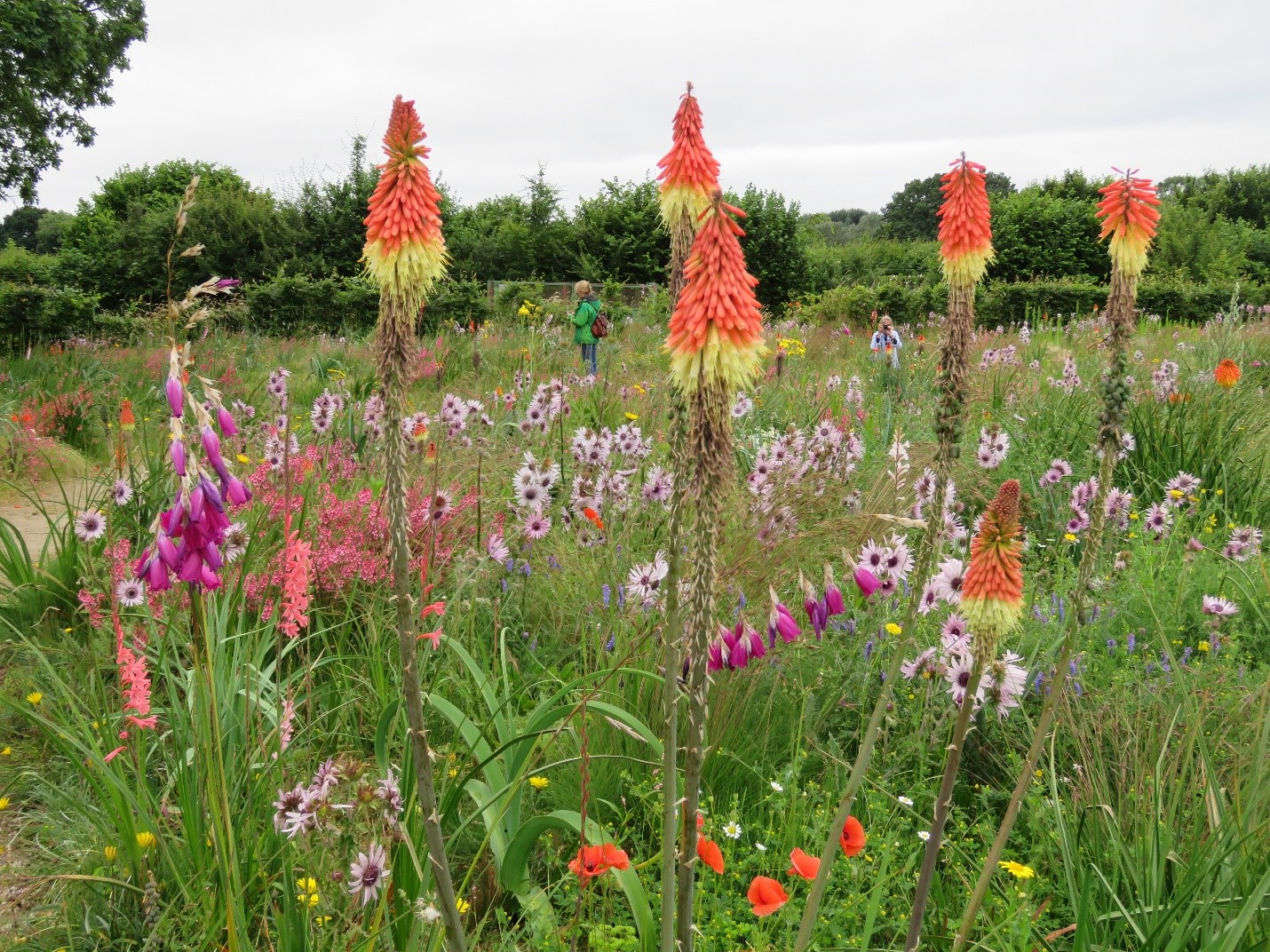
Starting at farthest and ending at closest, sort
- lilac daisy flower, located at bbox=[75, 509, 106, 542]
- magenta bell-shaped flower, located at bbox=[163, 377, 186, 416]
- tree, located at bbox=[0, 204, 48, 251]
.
A: tree, located at bbox=[0, 204, 48, 251] → lilac daisy flower, located at bbox=[75, 509, 106, 542] → magenta bell-shaped flower, located at bbox=[163, 377, 186, 416]

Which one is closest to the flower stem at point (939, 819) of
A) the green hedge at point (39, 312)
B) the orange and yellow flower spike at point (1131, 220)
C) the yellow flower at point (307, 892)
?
the orange and yellow flower spike at point (1131, 220)

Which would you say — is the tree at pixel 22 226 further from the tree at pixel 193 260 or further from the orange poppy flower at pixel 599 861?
the orange poppy flower at pixel 599 861

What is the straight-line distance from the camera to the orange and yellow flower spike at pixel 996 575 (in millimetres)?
1709

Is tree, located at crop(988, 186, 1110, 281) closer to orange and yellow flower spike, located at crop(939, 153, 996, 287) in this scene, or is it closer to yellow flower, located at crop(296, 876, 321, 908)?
orange and yellow flower spike, located at crop(939, 153, 996, 287)

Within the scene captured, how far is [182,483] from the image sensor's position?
1.46 meters

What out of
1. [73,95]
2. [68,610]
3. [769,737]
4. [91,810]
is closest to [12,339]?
[73,95]

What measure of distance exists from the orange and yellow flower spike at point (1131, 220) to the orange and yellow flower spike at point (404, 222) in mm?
1470

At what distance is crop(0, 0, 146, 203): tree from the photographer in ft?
48.8

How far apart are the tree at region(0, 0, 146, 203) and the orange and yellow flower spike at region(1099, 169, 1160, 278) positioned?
57.1 ft

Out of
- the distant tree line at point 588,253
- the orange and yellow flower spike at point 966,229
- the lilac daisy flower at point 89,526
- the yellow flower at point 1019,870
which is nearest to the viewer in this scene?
the orange and yellow flower spike at point 966,229

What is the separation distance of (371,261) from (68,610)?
375 cm

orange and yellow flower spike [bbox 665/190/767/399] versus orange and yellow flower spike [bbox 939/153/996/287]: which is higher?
orange and yellow flower spike [bbox 939/153/996/287]

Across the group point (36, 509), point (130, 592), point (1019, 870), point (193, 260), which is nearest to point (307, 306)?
point (193, 260)

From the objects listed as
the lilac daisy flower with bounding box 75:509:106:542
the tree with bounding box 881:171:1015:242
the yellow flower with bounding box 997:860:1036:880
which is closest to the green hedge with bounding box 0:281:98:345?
the lilac daisy flower with bounding box 75:509:106:542
